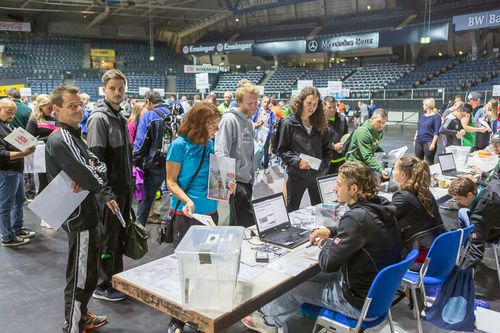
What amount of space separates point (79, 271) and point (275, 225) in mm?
1146

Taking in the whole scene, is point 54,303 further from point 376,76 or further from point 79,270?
point 376,76

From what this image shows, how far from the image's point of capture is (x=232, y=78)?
992 inches

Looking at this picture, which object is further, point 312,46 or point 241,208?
point 312,46

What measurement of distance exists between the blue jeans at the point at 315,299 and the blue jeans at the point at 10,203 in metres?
2.85

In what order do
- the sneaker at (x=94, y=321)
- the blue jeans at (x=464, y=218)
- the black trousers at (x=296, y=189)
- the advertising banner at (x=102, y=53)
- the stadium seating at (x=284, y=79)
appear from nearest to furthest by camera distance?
1. the sneaker at (x=94, y=321)
2. the blue jeans at (x=464, y=218)
3. the black trousers at (x=296, y=189)
4. the stadium seating at (x=284, y=79)
5. the advertising banner at (x=102, y=53)

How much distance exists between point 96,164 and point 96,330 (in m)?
1.08

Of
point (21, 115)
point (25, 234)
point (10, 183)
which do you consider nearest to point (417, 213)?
point (10, 183)

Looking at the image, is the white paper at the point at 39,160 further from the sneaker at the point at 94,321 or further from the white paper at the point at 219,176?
the white paper at the point at 219,176

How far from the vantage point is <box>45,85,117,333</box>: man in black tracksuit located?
2152mm

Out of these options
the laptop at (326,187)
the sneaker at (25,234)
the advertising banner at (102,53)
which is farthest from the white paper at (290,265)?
the advertising banner at (102,53)

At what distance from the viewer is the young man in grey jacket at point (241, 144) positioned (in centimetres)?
289

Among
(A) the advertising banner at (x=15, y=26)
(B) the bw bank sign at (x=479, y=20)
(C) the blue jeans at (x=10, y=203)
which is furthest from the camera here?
(A) the advertising banner at (x=15, y=26)

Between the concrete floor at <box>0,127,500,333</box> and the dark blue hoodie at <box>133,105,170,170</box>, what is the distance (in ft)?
2.71

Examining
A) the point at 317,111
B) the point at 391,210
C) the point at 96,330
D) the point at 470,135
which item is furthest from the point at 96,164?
the point at 470,135
